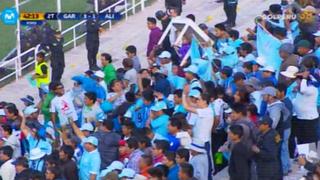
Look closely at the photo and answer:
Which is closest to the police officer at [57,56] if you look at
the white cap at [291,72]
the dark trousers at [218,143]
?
the dark trousers at [218,143]

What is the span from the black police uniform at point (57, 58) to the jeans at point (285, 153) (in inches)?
278

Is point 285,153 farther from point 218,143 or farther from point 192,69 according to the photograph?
point 192,69

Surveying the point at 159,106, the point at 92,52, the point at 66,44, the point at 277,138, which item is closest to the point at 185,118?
the point at 159,106

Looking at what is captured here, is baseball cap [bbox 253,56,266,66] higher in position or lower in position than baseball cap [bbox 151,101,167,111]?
higher

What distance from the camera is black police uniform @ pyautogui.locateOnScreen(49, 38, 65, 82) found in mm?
20938

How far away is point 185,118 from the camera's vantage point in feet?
47.8

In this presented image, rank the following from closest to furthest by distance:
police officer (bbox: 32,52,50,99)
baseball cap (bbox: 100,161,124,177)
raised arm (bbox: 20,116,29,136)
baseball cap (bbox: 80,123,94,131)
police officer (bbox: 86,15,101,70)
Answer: baseball cap (bbox: 100,161,124,177)
baseball cap (bbox: 80,123,94,131)
raised arm (bbox: 20,116,29,136)
police officer (bbox: 32,52,50,99)
police officer (bbox: 86,15,101,70)

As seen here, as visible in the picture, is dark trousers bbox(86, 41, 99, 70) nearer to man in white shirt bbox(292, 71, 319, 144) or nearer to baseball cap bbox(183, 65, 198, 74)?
baseball cap bbox(183, 65, 198, 74)

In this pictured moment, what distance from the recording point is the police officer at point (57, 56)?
2094 cm

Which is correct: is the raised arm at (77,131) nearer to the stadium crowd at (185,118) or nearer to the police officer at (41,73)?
the stadium crowd at (185,118)

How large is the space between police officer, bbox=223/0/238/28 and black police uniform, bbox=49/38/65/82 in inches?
168

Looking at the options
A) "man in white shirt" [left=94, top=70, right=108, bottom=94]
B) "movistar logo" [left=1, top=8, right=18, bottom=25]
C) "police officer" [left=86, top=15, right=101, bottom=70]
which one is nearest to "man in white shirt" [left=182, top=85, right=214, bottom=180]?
"man in white shirt" [left=94, top=70, right=108, bottom=94]

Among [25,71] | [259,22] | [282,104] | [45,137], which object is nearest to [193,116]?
[282,104]

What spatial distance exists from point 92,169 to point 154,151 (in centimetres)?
87
